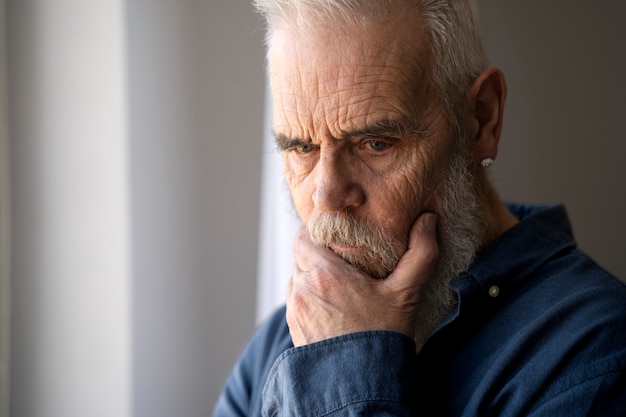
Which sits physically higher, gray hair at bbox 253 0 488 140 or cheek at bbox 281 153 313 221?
gray hair at bbox 253 0 488 140

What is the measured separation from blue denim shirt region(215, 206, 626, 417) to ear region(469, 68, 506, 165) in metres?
0.19

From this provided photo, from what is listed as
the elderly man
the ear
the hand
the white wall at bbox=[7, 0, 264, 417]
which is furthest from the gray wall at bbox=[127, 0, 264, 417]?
the ear

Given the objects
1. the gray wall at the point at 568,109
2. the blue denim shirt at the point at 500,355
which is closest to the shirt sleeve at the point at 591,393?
the blue denim shirt at the point at 500,355

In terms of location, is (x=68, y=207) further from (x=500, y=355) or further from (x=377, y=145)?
(x=500, y=355)

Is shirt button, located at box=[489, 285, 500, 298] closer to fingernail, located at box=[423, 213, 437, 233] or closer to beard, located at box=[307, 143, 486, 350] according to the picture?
beard, located at box=[307, 143, 486, 350]

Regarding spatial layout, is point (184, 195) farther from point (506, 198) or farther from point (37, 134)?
point (506, 198)

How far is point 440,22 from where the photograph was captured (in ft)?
4.23

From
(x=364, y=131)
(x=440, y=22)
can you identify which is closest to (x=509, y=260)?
(x=364, y=131)

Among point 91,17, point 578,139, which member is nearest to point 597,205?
point 578,139

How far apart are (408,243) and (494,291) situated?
0.21 metres

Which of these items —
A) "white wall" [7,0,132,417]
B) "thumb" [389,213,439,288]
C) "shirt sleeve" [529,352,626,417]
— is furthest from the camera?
"white wall" [7,0,132,417]

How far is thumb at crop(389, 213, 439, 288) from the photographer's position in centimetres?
129

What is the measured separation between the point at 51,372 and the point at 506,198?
6.08 feet

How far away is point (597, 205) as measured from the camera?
2627mm
